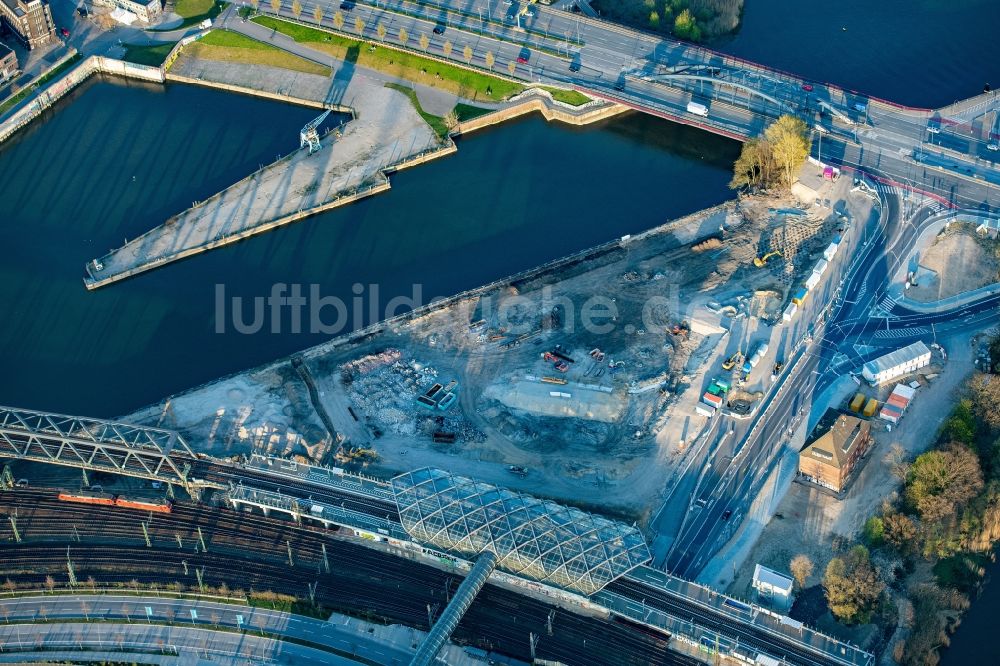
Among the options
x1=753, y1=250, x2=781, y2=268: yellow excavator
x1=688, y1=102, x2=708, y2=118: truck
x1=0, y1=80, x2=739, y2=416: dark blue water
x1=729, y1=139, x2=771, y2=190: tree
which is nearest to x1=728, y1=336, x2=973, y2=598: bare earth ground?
x1=753, y1=250, x2=781, y2=268: yellow excavator

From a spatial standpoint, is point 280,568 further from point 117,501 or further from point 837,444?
point 837,444

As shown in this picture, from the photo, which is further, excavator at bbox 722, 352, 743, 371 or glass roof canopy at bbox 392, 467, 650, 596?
excavator at bbox 722, 352, 743, 371

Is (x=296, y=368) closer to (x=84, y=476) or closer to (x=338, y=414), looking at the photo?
(x=338, y=414)

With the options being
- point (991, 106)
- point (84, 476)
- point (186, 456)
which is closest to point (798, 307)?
point (991, 106)

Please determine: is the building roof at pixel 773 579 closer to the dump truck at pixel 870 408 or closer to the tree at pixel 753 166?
the dump truck at pixel 870 408

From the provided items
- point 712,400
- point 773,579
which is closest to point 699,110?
point 712,400

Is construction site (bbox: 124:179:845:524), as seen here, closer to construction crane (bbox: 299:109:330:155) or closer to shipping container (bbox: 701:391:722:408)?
shipping container (bbox: 701:391:722:408)
